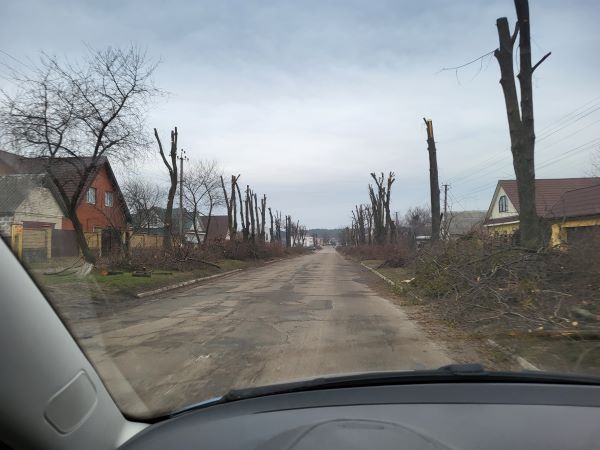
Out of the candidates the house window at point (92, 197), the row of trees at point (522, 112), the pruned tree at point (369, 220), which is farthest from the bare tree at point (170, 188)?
the pruned tree at point (369, 220)

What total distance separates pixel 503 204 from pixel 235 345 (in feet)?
154

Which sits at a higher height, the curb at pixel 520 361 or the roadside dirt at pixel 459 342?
the curb at pixel 520 361

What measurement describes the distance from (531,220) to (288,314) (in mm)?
6232

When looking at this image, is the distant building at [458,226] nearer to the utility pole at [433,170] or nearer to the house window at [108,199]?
the utility pole at [433,170]

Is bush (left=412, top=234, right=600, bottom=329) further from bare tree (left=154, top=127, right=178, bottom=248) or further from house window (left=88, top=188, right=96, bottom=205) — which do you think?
house window (left=88, top=188, right=96, bottom=205)

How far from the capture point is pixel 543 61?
478 inches

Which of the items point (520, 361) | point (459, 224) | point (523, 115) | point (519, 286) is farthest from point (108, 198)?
point (520, 361)

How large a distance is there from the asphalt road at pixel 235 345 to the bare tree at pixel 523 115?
156 inches

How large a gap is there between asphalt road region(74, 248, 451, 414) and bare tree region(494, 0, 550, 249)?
3.96m

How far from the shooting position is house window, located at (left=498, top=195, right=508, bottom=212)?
1928 inches

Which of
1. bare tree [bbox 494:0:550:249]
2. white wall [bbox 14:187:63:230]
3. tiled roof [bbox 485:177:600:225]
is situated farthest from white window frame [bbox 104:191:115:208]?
bare tree [bbox 494:0:550:249]

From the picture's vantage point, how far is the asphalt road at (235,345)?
5.41 m

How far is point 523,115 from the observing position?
40.5 feet

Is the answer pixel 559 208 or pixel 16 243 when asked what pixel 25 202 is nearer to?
pixel 16 243
